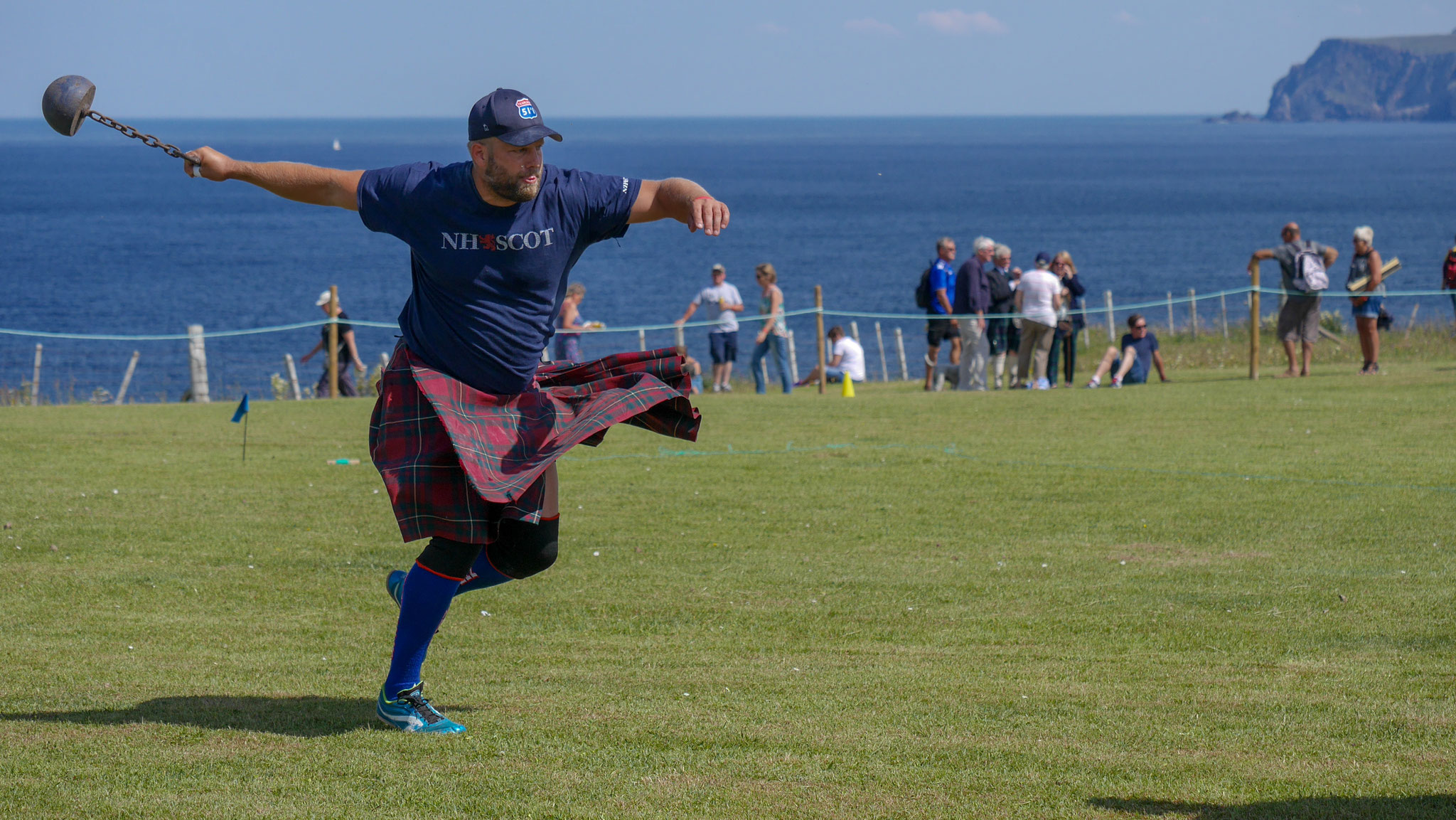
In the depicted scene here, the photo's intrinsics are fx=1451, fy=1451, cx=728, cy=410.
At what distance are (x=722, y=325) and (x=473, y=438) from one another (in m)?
13.5

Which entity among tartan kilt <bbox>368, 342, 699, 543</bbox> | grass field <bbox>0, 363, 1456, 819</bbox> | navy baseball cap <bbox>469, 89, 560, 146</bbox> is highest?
navy baseball cap <bbox>469, 89, 560, 146</bbox>

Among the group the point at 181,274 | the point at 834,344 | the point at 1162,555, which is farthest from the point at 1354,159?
the point at 1162,555

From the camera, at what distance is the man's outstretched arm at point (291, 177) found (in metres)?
4.14

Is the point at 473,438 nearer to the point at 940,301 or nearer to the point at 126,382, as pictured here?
the point at 940,301

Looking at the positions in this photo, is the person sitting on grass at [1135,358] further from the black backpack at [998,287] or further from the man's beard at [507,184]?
the man's beard at [507,184]

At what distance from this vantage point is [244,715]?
4406mm

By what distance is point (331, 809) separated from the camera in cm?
344

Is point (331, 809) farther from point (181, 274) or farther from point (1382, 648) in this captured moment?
point (181, 274)

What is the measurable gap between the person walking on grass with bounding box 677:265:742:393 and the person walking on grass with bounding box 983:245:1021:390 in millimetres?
2997

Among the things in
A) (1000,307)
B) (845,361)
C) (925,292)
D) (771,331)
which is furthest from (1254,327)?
(771,331)

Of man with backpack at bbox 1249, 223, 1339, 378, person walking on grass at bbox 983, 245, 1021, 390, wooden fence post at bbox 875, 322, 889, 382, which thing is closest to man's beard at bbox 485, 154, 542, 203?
person walking on grass at bbox 983, 245, 1021, 390

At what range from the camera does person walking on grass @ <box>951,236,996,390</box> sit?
54.5ft

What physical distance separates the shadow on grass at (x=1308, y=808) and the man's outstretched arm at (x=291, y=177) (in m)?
2.61

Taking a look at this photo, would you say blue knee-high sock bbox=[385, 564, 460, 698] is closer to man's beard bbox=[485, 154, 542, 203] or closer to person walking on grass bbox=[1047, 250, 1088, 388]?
man's beard bbox=[485, 154, 542, 203]
